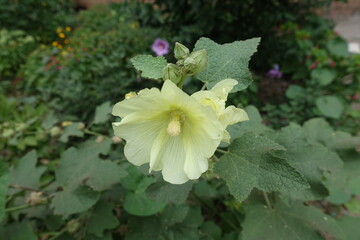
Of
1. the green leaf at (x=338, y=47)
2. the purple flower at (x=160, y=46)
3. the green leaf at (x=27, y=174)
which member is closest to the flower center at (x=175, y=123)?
the green leaf at (x=27, y=174)

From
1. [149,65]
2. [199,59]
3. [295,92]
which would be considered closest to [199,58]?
[199,59]

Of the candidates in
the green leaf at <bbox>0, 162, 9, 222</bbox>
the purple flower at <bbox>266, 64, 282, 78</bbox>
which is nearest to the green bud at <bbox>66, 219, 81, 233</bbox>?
the green leaf at <bbox>0, 162, 9, 222</bbox>

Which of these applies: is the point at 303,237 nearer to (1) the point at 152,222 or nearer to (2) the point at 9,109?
(1) the point at 152,222

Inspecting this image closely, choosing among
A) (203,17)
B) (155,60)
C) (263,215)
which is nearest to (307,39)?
(203,17)

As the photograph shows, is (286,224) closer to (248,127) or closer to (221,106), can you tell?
(248,127)

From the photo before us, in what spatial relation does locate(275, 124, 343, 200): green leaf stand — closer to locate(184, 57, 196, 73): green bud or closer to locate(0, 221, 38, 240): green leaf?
locate(184, 57, 196, 73): green bud
